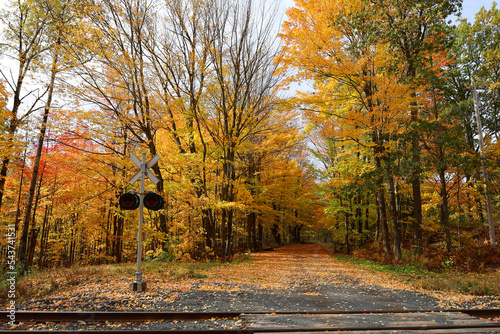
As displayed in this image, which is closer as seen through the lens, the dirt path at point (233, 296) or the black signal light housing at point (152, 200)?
the dirt path at point (233, 296)

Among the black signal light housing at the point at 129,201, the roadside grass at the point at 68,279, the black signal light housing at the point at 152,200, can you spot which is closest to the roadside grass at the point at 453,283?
the roadside grass at the point at 68,279

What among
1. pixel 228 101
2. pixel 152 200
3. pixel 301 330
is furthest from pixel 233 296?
pixel 228 101

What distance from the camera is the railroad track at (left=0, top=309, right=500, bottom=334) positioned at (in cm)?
462

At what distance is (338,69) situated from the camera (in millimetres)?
11758

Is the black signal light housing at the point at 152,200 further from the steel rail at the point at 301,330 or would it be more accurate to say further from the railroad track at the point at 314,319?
the steel rail at the point at 301,330

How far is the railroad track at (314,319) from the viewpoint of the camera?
4618mm

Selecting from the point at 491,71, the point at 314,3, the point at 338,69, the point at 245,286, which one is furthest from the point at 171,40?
the point at 491,71

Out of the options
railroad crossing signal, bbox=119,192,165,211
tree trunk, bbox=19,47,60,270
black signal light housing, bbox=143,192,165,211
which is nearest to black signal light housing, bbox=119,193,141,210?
railroad crossing signal, bbox=119,192,165,211

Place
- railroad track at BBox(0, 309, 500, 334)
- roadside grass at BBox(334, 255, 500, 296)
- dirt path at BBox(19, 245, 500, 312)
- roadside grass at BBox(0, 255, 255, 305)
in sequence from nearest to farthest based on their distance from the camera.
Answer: railroad track at BBox(0, 309, 500, 334) → dirt path at BBox(19, 245, 500, 312) → roadside grass at BBox(0, 255, 255, 305) → roadside grass at BBox(334, 255, 500, 296)

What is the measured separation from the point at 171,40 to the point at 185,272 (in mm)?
11031

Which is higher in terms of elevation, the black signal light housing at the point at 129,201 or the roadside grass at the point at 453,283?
the black signal light housing at the point at 129,201

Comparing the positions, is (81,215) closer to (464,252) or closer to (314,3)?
(314,3)

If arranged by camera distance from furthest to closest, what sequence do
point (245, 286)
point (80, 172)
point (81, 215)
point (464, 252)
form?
point (81, 215), point (80, 172), point (464, 252), point (245, 286)

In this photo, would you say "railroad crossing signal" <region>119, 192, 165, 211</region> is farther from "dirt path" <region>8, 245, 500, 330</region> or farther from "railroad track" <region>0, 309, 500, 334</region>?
"railroad track" <region>0, 309, 500, 334</region>
